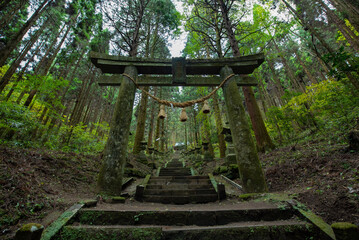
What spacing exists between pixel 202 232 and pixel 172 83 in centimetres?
385

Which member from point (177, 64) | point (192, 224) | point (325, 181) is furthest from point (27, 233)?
point (325, 181)

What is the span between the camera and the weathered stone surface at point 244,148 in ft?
12.0

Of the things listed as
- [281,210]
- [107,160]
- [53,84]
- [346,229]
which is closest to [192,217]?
[281,210]

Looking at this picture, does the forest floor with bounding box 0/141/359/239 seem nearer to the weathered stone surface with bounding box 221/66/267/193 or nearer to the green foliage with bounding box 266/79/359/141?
the weathered stone surface with bounding box 221/66/267/193

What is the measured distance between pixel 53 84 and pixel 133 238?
8.88 metres

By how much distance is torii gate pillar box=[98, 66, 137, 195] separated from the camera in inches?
141

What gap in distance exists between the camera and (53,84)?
7668mm

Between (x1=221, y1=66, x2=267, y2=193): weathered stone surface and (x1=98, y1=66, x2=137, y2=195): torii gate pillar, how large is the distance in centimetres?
293

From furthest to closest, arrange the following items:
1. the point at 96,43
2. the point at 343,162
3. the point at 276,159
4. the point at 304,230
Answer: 1. the point at 96,43
2. the point at 276,159
3. the point at 343,162
4. the point at 304,230

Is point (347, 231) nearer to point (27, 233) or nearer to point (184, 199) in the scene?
point (184, 199)

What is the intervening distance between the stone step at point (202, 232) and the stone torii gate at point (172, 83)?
59.7 inches

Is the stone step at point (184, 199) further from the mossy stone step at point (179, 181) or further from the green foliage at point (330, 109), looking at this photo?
the green foliage at point (330, 109)

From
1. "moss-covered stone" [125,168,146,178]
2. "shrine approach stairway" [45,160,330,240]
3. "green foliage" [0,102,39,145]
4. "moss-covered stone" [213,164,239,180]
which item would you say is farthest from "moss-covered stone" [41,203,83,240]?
"green foliage" [0,102,39,145]

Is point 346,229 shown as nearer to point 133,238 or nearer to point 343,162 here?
point 133,238
